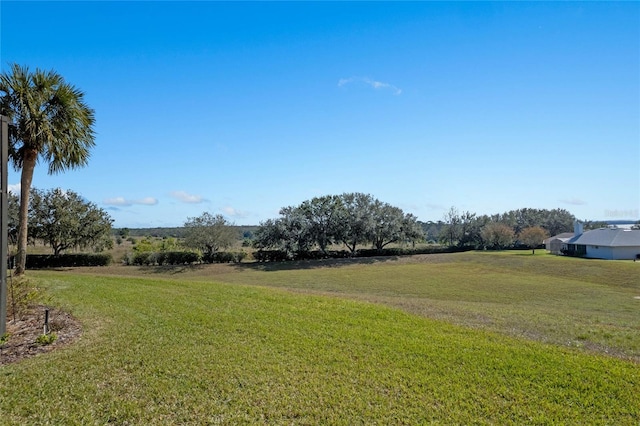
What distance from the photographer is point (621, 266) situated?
97.7 feet

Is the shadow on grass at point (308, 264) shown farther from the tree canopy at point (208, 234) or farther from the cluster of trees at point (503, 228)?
the cluster of trees at point (503, 228)

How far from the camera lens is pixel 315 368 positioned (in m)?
5.11

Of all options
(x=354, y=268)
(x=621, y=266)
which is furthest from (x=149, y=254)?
(x=621, y=266)

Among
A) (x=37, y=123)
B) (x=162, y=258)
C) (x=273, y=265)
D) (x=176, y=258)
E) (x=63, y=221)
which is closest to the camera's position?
(x=37, y=123)

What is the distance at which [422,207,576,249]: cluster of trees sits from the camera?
60.7m

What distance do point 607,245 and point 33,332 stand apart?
5211 cm

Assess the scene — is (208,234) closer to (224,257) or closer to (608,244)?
(224,257)

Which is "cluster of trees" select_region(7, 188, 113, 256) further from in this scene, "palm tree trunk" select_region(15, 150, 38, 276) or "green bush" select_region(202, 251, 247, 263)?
"palm tree trunk" select_region(15, 150, 38, 276)

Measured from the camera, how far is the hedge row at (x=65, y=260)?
29.2 m

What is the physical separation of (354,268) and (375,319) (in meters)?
27.6

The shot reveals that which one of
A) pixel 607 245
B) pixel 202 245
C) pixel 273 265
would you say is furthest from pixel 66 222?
pixel 607 245

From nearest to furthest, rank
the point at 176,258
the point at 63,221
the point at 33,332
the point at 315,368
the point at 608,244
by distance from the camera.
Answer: the point at 315,368
the point at 33,332
the point at 63,221
the point at 176,258
the point at 608,244

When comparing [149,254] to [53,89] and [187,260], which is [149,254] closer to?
[187,260]

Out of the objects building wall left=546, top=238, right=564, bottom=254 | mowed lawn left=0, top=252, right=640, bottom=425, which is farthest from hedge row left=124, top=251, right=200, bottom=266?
building wall left=546, top=238, right=564, bottom=254
